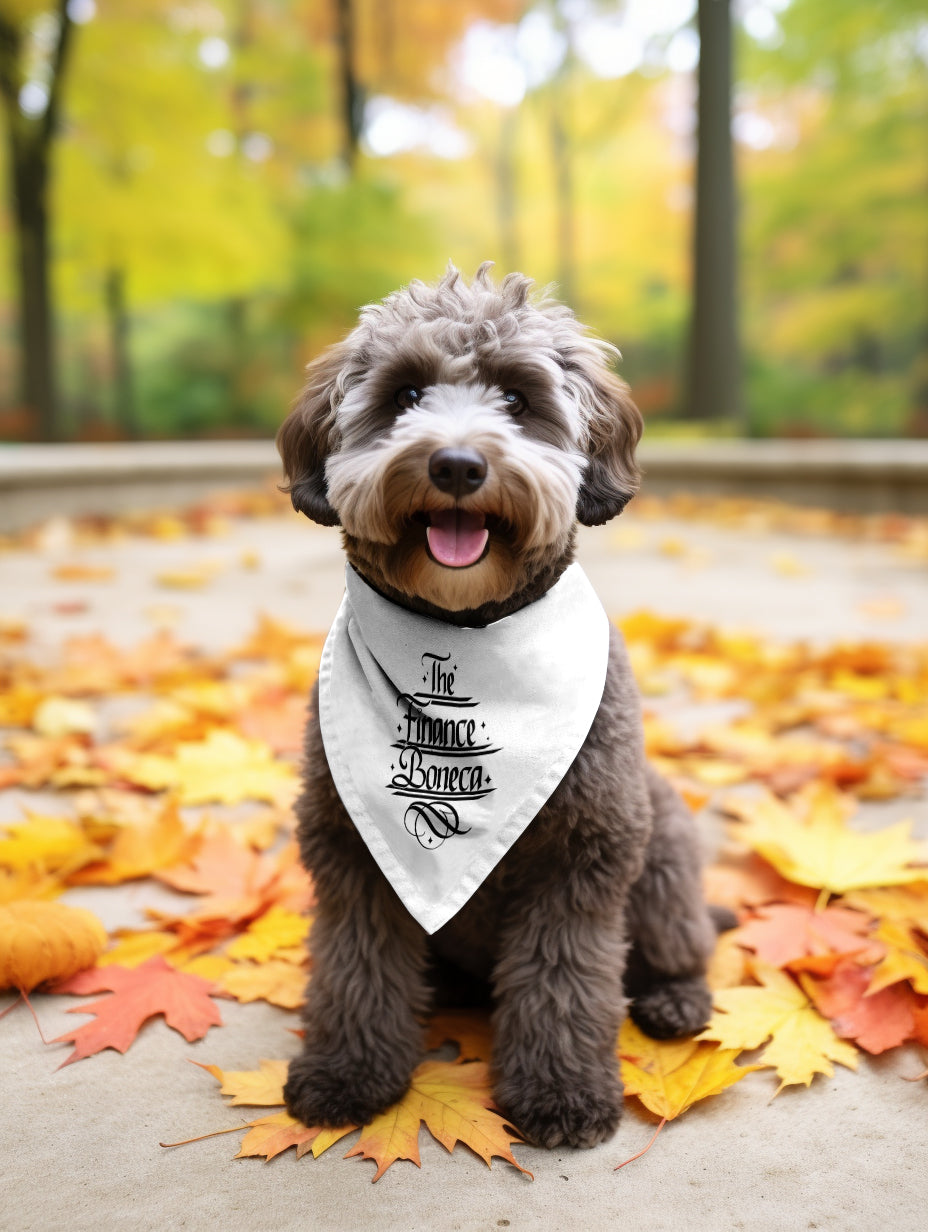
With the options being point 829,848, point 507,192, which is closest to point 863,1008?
point 829,848

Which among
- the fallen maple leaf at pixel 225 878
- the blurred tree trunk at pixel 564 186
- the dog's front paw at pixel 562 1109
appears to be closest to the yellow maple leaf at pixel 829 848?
the dog's front paw at pixel 562 1109

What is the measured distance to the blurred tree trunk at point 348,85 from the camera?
61.8 ft

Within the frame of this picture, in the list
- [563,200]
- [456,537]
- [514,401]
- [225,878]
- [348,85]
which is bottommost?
[225,878]

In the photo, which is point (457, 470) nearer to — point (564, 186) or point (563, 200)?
point (563, 200)

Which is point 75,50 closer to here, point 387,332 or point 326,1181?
point 387,332

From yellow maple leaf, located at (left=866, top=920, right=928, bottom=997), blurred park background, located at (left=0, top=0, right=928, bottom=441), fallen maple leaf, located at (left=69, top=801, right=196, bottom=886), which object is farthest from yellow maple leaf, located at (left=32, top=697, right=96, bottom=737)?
blurred park background, located at (left=0, top=0, right=928, bottom=441)

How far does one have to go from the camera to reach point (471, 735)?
2.21 meters

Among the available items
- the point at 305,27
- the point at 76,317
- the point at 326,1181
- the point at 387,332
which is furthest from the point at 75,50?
the point at 326,1181

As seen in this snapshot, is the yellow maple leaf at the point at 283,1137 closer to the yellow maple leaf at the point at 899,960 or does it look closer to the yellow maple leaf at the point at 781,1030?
the yellow maple leaf at the point at 781,1030

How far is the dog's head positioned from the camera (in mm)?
1984

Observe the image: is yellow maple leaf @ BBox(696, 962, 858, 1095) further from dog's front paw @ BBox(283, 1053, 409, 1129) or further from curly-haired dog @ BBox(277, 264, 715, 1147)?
dog's front paw @ BBox(283, 1053, 409, 1129)

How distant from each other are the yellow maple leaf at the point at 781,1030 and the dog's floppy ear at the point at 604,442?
1159 millimetres

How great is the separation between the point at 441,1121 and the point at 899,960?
1114 millimetres

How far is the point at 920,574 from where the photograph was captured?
739cm
